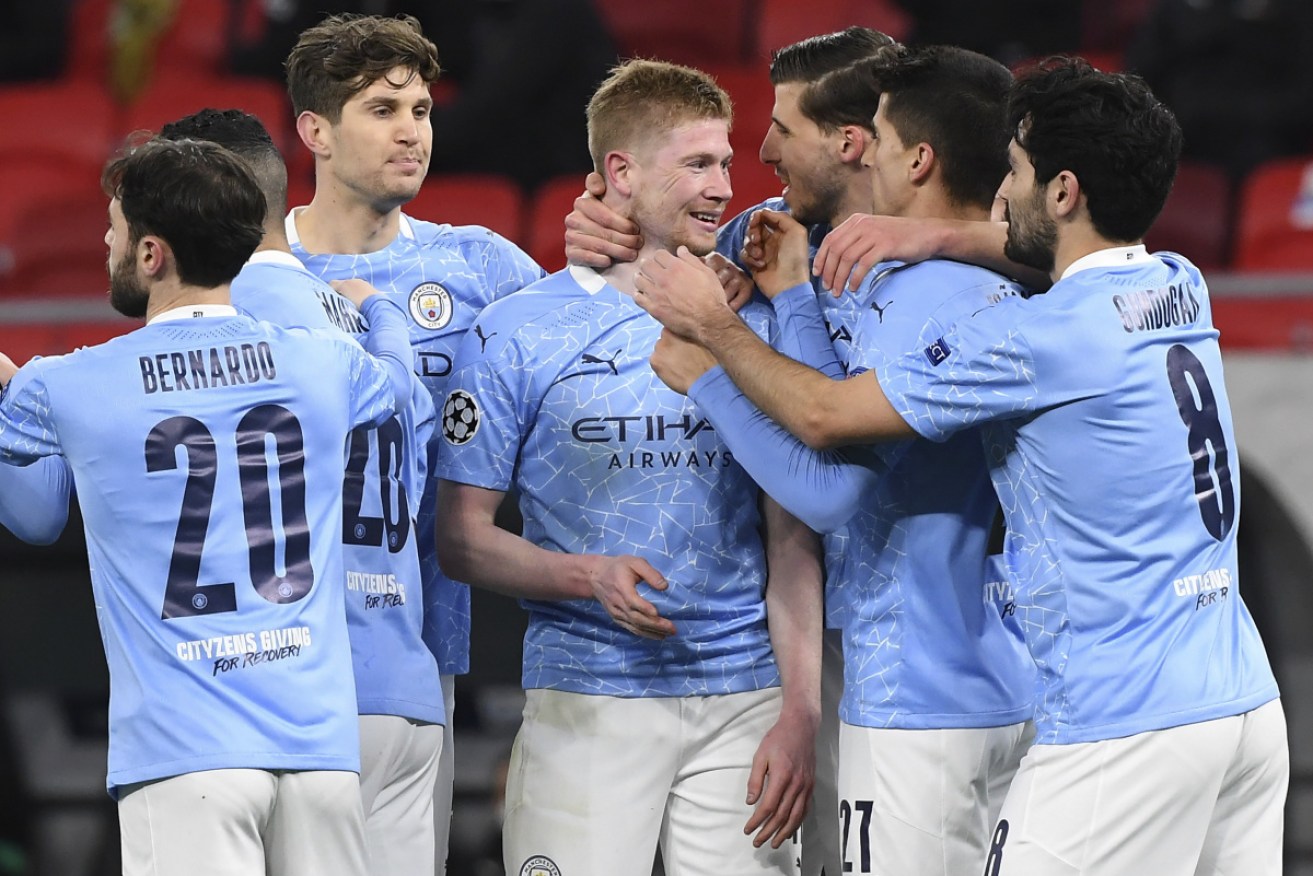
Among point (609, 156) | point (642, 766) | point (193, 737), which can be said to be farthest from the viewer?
point (609, 156)

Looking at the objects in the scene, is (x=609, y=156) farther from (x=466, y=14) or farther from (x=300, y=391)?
(x=466, y=14)

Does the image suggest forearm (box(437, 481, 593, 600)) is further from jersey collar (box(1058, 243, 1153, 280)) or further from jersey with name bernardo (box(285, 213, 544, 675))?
jersey collar (box(1058, 243, 1153, 280))

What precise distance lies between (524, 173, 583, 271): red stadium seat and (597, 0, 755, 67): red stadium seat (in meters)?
1.38

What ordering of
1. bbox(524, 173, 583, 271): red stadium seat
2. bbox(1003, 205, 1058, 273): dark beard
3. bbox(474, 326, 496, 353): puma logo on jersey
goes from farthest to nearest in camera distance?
bbox(524, 173, 583, 271): red stadium seat
bbox(474, 326, 496, 353): puma logo on jersey
bbox(1003, 205, 1058, 273): dark beard

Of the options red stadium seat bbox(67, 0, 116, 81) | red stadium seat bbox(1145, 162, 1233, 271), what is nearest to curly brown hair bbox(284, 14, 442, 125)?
red stadium seat bbox(1145, 162, 1233, 271)

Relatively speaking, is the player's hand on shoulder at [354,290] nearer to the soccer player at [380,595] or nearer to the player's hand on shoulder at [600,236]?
the soccer player at [380,595]

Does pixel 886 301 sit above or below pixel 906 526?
above

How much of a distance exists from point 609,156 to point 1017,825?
1.64m

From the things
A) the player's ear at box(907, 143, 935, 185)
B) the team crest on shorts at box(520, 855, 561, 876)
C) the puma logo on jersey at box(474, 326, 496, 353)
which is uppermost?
the player's ear at box(907, 143, 935, 185)

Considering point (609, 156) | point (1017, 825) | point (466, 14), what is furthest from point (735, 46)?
point (1017, 825)

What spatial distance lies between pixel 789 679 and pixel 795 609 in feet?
0.48

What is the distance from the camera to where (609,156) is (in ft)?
12.7

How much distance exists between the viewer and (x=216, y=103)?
8.22m

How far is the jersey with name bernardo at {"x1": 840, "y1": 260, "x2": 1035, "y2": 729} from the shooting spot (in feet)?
11.2
